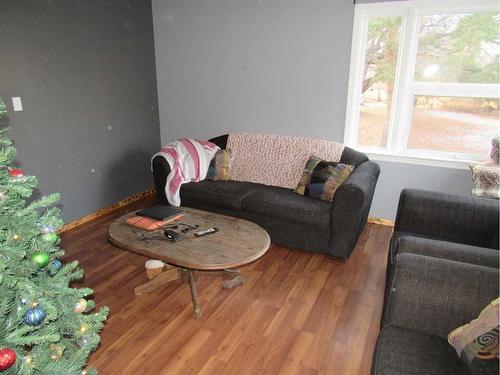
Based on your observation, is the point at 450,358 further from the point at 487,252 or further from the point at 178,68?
the point at 178,68

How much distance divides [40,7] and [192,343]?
2920 mm

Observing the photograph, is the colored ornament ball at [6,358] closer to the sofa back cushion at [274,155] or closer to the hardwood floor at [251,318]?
the hardwood floor at [251,318]

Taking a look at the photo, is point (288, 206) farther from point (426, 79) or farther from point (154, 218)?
point (426, 79)

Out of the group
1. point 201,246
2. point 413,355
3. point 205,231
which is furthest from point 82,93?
point 413,355

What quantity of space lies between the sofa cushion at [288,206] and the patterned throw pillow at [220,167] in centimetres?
47

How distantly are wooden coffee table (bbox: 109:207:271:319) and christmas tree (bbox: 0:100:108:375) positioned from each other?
68 centimetres

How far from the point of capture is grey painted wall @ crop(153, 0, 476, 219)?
10.8 feet

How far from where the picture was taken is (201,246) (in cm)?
210

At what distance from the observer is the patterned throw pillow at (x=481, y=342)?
45.8 inches

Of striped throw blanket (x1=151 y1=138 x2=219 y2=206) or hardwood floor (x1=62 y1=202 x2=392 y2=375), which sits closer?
hardwood floor (x1=62 y1=202 x2=392 y2=375)

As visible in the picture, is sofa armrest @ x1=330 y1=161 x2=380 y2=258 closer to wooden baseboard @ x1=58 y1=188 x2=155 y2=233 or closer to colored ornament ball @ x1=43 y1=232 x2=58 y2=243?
colored ornament ball @ x1=43 y1=232 x2=58 y2=243

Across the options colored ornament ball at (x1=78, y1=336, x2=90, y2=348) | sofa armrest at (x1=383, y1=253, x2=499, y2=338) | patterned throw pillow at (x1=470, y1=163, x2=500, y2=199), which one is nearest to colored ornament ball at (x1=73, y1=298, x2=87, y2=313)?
colored ornament ball at (x1=78, y1=336, x2=90, y2=348)

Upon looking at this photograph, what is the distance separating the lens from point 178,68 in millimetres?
4141

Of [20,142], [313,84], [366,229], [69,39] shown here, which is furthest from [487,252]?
[69,39]
